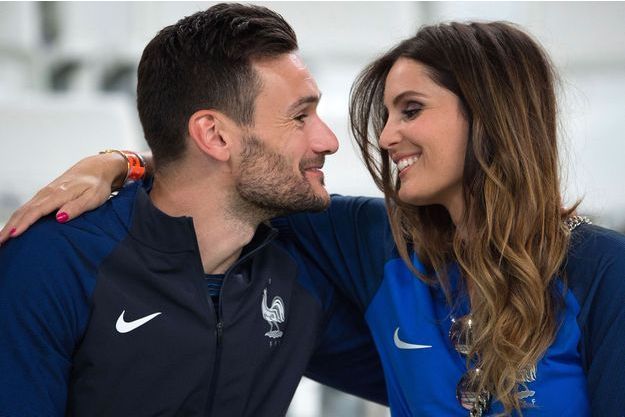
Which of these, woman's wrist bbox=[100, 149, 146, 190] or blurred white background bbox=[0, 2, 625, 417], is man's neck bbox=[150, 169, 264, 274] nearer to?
woman's wrist bbox=[100, 149, 146, 190]

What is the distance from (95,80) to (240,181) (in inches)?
124

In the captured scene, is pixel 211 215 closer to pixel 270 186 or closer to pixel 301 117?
pixel 270 186

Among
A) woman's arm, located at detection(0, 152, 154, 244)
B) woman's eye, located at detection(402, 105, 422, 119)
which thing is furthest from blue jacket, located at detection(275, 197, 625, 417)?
woman's arm, located at detection(0, 152, 154, 244)

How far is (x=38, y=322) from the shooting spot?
1421mm

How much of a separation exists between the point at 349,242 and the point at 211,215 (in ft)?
0.91

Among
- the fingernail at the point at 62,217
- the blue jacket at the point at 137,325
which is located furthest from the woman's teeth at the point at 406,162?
the fingernail at the point at 62,217

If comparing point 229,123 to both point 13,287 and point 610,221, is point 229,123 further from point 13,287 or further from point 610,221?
point 610,221

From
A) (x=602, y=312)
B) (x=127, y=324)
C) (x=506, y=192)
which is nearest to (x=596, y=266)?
(x=602, y=312)

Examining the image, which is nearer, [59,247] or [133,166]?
[59,247]

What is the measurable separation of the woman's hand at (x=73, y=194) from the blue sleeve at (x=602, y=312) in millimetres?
773

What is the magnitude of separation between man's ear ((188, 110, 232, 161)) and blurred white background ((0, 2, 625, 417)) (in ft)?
7.39

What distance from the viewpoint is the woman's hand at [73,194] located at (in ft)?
4.90

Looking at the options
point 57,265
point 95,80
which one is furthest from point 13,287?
point 95,80

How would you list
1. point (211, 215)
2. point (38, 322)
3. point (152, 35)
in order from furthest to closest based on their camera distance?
point (152, 35) < point (211, 215) < point (38, 322)
